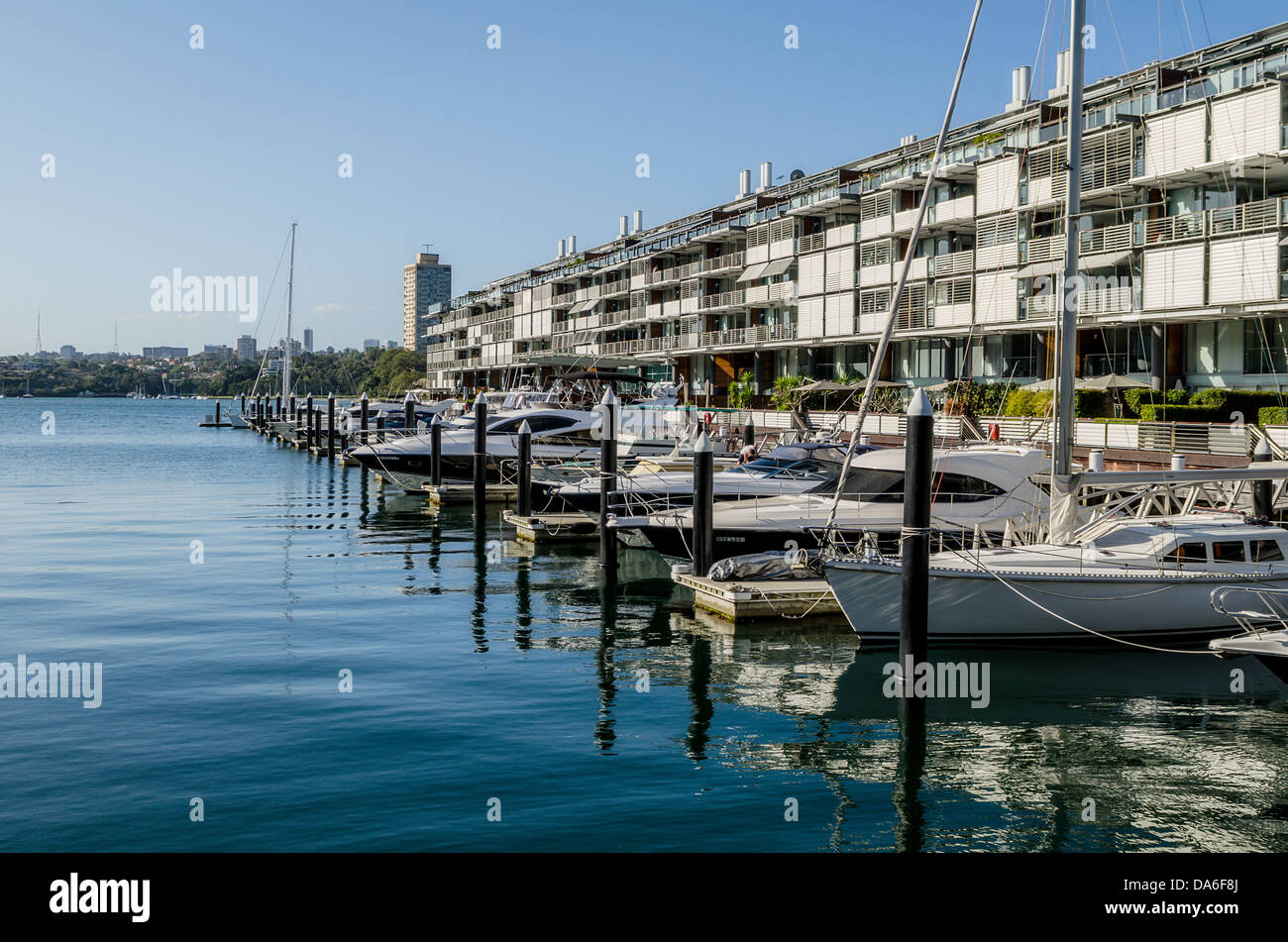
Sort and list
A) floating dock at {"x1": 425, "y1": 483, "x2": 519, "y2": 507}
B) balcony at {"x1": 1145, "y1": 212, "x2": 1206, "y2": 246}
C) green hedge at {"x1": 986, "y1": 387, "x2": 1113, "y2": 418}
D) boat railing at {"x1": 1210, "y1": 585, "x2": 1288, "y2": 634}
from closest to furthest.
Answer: boat railing at {"x1": 1210, "y1": 585, "x2": 1288, "y2": 634} → floating dock at {"x1": 425, "y1": 483, "x2": 519, "y2": 507} → balcony at {"x1": 1145, "y1": 212, "x2": 1206, "y2": 246} → green hedge at {"x1": 986, "y1": 387, "x2": 1113, "y2": 418}

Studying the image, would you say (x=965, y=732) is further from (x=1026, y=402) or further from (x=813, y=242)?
(x=813, y=242)

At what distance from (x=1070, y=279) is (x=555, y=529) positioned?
15.0 meters

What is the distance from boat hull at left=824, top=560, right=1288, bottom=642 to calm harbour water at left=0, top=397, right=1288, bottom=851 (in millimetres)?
513

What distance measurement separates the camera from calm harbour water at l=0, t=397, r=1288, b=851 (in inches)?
416

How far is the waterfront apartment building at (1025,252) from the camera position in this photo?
3962 centimetres

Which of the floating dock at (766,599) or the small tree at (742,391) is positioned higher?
the small tree at (742,391)

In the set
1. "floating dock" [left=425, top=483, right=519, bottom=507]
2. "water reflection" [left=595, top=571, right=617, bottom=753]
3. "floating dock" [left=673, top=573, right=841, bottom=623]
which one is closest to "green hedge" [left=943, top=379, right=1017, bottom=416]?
"floating dock" [left=425, top=483, right=519, bottom=507]

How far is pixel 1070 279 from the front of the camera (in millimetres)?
18234

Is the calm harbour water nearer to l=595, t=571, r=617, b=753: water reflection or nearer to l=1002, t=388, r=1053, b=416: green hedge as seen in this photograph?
l=595, t=571, r=617, b=753: water reflection

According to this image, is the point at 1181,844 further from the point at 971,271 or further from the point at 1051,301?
the point at 971,271

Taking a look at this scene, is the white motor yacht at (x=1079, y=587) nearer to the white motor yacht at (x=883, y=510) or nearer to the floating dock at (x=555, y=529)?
the white motor yacht at (x=883, y=510)

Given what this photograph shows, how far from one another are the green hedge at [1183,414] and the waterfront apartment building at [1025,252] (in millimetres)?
2602

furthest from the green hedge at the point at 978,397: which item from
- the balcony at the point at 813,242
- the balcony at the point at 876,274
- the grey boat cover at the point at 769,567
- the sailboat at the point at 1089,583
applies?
the sailboat at the point at 1089,583
